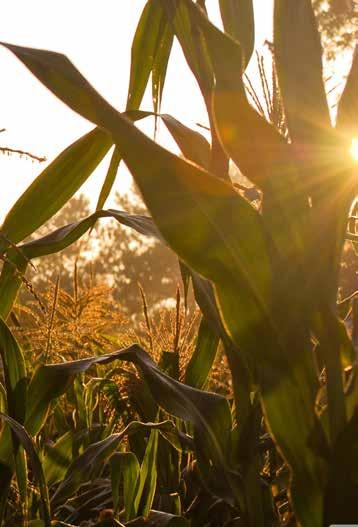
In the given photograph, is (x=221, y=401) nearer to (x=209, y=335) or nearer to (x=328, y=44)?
(x=209, y=335)

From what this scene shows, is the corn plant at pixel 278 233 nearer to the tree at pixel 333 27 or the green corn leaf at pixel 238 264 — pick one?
the green corn leaf at pixel 238 264

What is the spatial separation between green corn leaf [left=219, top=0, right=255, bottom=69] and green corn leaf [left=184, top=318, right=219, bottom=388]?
53 centimetres

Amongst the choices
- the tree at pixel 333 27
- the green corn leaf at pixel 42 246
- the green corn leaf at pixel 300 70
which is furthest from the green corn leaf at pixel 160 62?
the tree at pixel 333 27

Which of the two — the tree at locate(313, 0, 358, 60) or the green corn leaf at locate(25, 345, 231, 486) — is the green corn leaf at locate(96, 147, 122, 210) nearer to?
the green corn leaf at locate(25, 345, 231, 486)

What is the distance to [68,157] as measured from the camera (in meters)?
1.48

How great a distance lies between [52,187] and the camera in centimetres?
150

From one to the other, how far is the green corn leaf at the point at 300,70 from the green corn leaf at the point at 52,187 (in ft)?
1.54

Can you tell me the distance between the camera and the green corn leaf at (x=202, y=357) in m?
1.54

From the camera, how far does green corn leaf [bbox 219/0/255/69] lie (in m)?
1.32

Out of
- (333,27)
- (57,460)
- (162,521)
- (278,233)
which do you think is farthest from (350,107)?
(333,27)

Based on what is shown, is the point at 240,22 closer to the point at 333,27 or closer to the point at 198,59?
the point at 198,59

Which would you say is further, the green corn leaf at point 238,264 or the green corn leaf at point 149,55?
the green corn leaf at point 149,55

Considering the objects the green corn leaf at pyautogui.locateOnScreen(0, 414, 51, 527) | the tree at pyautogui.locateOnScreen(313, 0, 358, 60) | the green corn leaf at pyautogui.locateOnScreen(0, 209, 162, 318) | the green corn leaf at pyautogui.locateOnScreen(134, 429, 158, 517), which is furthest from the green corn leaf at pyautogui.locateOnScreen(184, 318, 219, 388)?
the tree at pyautogui.locateOnScreen(313, 0, 358, 60)

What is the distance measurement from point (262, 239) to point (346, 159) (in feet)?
0.62
